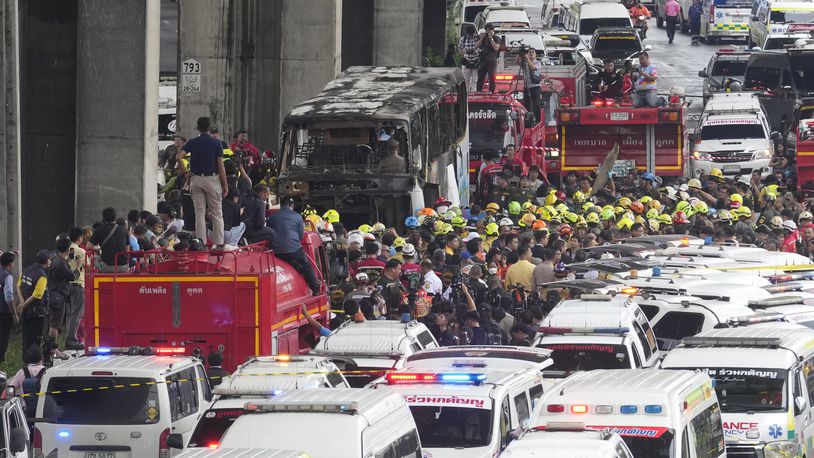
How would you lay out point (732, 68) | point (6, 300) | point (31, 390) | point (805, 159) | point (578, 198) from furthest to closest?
point (732, 68), point (805, 159), point (578, 198), point (6, 300), point (31, 390)

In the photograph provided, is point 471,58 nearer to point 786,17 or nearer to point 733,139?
point 733,139

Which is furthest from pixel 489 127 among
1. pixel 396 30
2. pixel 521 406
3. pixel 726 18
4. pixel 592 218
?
pixel 726 18

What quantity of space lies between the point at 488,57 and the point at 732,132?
20.8 ft

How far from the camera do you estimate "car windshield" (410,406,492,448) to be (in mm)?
14930

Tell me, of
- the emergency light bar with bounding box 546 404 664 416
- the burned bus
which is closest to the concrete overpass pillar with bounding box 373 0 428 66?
the burned bus

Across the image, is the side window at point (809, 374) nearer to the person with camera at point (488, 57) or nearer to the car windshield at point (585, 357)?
the car windshield at point (585, 357)

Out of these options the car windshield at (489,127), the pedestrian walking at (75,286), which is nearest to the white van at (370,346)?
the pedestrian walking at (75,286)

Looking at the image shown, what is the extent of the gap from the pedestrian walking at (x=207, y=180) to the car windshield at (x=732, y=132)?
24.1 m

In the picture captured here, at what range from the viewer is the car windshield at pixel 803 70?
1901 inches

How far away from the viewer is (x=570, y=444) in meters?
12.8

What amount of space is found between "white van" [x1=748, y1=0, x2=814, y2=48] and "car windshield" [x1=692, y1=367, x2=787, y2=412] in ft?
139

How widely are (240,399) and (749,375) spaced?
4.83 metres

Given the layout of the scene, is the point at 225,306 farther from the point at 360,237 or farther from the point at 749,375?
the point at 360,237

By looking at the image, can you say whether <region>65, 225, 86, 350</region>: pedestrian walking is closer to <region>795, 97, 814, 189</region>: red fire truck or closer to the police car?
the police car
